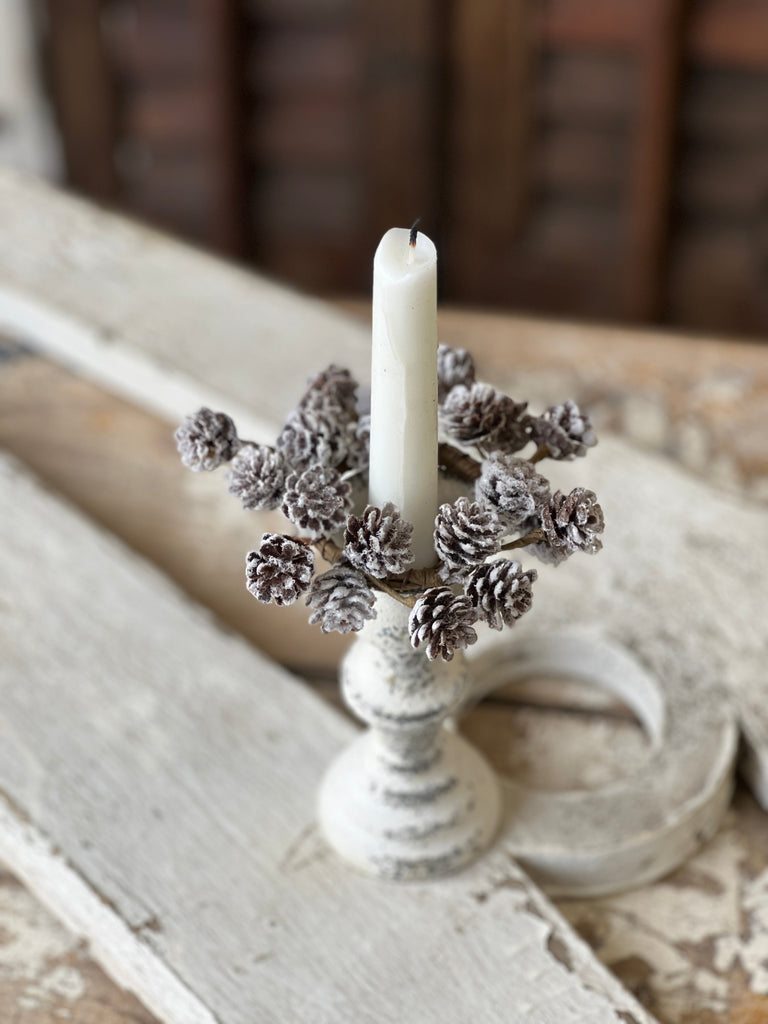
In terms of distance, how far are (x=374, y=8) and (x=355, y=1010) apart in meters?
1.61

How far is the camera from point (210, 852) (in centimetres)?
59

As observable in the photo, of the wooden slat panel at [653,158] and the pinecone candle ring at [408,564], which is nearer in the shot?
the pinecone candle ring at [408,564]

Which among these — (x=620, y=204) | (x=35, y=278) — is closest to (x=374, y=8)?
(x=620, y=204)

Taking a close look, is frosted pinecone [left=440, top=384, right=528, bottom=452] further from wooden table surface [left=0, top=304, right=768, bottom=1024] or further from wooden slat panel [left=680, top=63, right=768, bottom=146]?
wooden slat panel [left=680, top=63, right=768, bottom=146]

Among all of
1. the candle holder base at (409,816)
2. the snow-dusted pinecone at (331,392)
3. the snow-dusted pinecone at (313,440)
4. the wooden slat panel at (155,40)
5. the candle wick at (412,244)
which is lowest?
the candle holder base at (409,816)

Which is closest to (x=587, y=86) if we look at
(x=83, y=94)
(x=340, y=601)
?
(x=83, y=94)

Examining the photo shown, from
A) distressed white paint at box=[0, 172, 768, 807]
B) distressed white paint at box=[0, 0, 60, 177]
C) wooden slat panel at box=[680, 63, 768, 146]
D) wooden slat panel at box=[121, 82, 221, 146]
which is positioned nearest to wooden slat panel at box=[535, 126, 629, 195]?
wooden slat panel at box=[680, 63, 768, 146]

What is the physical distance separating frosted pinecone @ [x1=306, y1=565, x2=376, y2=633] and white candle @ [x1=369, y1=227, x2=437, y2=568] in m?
0.04

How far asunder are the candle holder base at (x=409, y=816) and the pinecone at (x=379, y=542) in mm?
159

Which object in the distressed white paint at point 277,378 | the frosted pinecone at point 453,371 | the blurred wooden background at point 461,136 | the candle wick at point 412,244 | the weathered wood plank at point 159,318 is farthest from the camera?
the blurred wooden background at point 461,136

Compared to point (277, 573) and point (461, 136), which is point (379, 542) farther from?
point (461, 136)

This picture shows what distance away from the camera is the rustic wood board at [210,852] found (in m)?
0.53

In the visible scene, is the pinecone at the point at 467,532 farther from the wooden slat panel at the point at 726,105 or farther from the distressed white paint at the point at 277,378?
the wooden slat panel at the point at 726,105

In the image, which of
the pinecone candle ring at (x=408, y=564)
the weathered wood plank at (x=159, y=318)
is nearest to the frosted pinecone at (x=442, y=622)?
the pinecone candle ring at (x=408, y=564)
